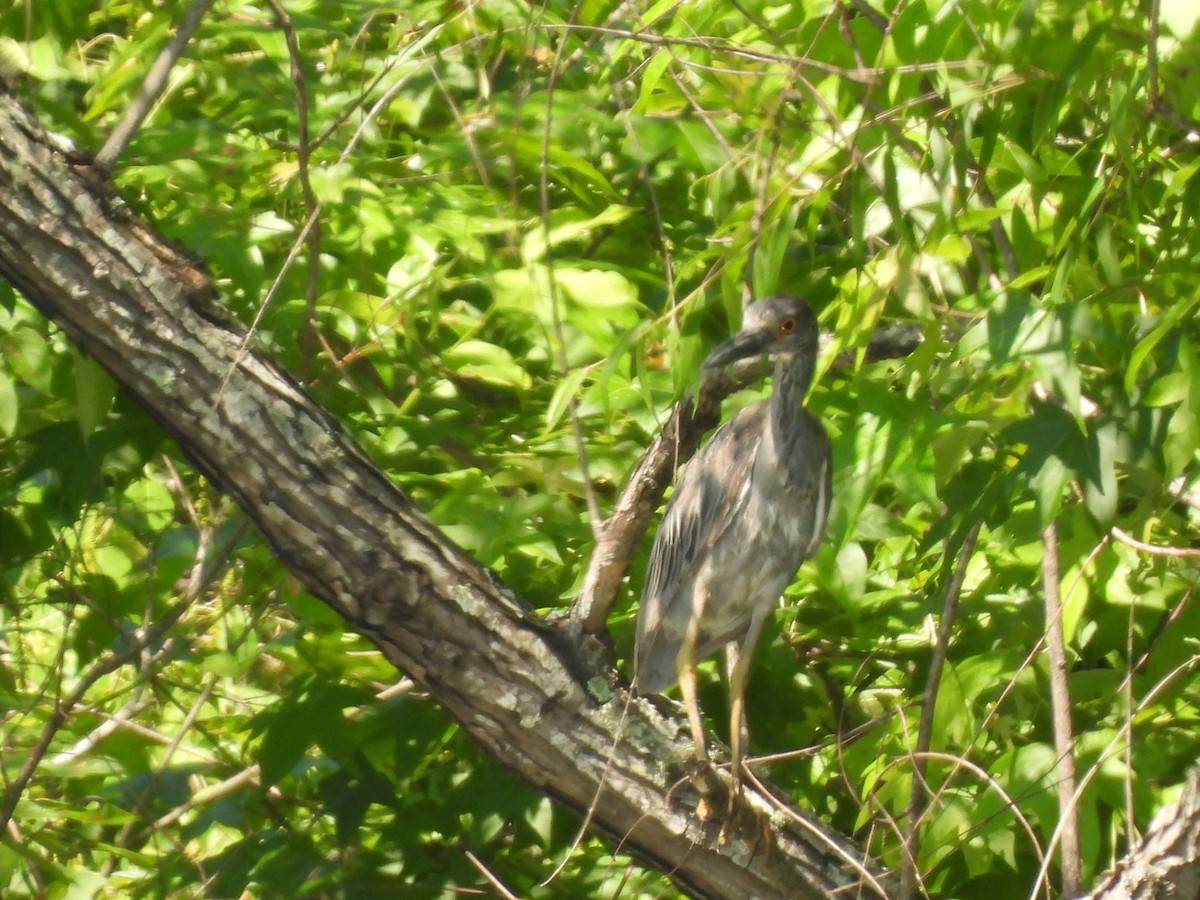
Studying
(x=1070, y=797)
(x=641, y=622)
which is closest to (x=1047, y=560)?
(x=1070, y=797)

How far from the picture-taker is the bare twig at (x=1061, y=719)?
78.3 inches

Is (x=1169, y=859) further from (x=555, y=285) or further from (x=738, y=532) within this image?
(x=555, y=285)

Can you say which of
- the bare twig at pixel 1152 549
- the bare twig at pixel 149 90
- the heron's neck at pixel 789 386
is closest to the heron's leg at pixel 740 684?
the heron's neck at pixel 789 386

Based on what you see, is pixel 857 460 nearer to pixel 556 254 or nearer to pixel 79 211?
pixel 556 254

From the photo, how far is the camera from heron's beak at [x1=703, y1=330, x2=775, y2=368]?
2.29m

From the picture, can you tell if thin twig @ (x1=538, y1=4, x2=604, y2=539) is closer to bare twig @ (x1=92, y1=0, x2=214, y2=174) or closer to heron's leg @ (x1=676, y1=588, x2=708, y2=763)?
heron's leg @ (x1=676, y1=588, x2=708, y2=763)

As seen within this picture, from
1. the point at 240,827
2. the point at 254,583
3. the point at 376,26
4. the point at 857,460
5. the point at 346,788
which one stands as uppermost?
the point at 376,26

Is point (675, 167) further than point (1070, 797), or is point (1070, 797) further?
point (675, 167)

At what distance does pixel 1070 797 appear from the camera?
200 centimetres

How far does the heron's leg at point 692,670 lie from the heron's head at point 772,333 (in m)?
0.57

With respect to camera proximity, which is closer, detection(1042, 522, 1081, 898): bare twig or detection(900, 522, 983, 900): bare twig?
detection(1042, 522, 1081, 898): bare twig

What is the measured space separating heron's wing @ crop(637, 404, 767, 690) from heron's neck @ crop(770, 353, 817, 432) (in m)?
0.08

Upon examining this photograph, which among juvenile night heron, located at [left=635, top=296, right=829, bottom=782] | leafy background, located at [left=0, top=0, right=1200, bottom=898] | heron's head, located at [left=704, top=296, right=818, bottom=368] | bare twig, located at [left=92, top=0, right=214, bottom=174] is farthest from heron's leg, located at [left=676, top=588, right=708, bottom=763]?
bare twig, located at [left=92, top=0, right=214, bottom=174]

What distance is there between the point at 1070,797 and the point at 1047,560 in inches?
15.1
